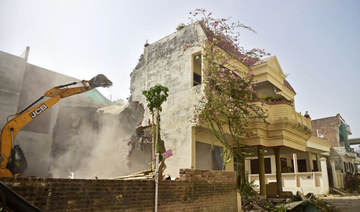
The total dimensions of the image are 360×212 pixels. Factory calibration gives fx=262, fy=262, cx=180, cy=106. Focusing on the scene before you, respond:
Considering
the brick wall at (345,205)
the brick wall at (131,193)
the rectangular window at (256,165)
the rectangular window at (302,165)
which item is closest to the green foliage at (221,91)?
the brick wall at (131,193)

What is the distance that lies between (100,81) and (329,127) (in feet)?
105

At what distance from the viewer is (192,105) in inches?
486

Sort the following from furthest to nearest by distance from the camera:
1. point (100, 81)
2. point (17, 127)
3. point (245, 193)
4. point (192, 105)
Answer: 1. point (100, 81)
2. point (192, 105)
3. point (17, 127)
4. point (245, 193)

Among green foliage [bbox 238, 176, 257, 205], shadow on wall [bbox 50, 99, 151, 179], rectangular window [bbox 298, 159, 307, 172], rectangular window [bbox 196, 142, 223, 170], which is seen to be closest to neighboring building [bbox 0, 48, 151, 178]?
shadow on wall [bbox 50, 99, 151, 179]

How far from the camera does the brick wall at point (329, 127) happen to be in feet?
111

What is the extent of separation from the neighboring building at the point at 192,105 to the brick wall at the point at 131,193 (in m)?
3.35

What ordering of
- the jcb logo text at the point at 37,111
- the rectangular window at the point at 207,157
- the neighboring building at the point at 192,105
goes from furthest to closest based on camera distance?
the rectangular window at the point at 207,157
the neighboring building at the point at 192,105
the jcb logo text at the point at 37,111

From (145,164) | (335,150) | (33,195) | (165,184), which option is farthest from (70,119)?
(335,150)

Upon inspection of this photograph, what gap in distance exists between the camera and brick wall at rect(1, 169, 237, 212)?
426cm

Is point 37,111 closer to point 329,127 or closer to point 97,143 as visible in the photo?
point 97,143

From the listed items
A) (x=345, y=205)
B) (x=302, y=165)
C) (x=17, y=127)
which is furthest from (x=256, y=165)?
(x=17, y=127)

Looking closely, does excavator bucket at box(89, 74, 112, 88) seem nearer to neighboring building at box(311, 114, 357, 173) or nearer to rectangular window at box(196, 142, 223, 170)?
rectangular window at box(196, 142, 223, 170)

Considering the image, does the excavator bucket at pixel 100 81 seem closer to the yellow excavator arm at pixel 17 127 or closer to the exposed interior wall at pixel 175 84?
the yellow excavator arm at pixel 17 127

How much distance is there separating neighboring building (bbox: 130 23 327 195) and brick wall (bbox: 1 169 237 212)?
3345 mm
